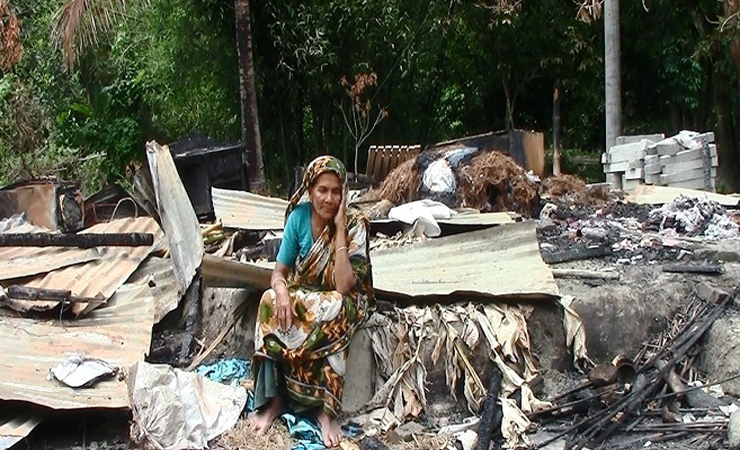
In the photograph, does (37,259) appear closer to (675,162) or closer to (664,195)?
(664,195)

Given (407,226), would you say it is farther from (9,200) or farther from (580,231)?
(9,200)

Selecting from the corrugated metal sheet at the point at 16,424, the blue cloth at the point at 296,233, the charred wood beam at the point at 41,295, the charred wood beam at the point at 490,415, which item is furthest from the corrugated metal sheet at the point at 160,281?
the charred wood beam at the point at 490,415

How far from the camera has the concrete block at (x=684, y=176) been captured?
8.45 m

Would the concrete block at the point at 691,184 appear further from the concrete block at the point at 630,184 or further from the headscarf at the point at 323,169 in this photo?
the headscarf at the point at 323,169

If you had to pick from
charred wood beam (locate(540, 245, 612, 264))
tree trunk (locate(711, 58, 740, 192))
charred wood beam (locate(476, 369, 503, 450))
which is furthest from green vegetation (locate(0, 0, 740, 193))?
charred wood beam (locate(476, 369, 503, 450))

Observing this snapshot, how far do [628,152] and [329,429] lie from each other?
6.19m

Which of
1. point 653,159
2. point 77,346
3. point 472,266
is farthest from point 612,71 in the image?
point 77,346

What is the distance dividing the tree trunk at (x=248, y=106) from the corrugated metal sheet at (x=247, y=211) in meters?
2.34

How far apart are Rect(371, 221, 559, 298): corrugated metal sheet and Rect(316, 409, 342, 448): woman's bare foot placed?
2.76 feet

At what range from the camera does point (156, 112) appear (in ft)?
45.5

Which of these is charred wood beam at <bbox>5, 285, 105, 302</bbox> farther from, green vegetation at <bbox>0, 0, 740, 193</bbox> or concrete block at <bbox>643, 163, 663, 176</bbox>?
concrete block at <bbox>643, 163, 663, 176</bbox>

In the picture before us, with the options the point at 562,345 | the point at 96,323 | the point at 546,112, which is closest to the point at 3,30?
the point at 96,323

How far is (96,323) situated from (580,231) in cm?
373

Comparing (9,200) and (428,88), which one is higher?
(428,88)
